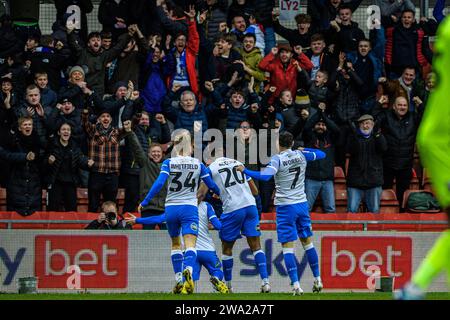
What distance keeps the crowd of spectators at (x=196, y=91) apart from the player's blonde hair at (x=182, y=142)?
123 inches

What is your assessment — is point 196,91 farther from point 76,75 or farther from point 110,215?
point 110,215

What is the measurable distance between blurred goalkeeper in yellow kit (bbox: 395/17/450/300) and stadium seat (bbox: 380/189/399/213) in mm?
13153

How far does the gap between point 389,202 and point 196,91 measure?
156 inches

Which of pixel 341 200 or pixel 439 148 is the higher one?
pixel 341 200

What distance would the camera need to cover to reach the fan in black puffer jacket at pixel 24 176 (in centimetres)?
1866

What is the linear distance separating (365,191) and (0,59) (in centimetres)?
683

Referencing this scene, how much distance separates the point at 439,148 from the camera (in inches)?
276

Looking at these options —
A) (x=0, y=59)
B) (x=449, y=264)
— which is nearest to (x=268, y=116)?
(x=0, y=59)

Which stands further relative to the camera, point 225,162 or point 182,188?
point 225,162

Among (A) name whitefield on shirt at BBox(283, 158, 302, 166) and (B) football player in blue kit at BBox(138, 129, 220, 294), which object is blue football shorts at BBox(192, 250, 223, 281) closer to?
(B) football player in blue kit at BBox(138, 129, 220, 294)

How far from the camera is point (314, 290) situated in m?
16.5

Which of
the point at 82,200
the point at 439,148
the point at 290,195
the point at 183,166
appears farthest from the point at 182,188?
the point at 439,148

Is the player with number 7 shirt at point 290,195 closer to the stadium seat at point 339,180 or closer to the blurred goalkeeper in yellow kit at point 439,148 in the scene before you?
the stadium seat at point 339,180
